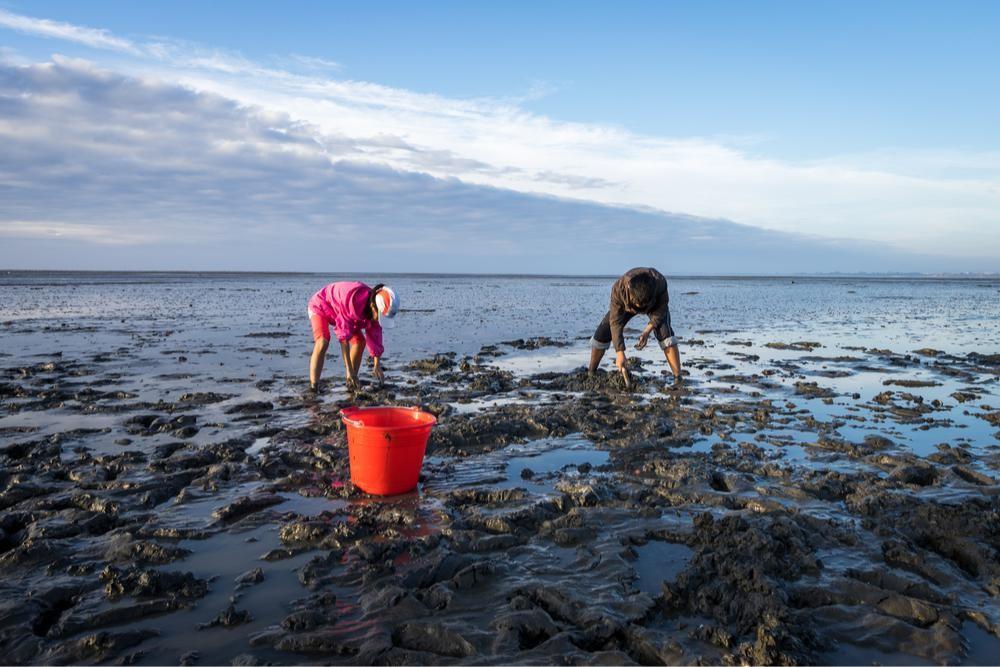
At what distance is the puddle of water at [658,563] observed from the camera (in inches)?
153

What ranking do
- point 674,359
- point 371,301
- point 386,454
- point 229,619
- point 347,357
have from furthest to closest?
point 674,359 → point 347,357 → point 371,301 → point 386,454 → point 229,619

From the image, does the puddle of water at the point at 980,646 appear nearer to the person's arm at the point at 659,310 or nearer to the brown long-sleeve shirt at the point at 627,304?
the brown long-sleeve shirt at the point at 627,304

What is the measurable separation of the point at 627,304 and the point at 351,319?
410 centimetres

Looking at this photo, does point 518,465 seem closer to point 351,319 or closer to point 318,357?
point 351,319

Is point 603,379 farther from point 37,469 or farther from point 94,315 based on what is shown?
point 94,315

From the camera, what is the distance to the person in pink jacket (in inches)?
341

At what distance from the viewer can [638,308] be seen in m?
9.75

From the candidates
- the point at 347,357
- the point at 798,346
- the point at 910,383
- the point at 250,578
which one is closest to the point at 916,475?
the point at 910,383

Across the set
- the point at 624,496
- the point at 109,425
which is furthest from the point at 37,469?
the point at 624,496

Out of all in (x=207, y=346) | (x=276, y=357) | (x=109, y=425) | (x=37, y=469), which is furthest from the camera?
(x=207, y=346)

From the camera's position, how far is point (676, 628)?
134 inches

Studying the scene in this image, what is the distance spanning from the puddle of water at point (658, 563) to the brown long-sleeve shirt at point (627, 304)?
18.0ft

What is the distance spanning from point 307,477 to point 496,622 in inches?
113

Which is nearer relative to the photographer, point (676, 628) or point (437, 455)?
point (676, 628)
